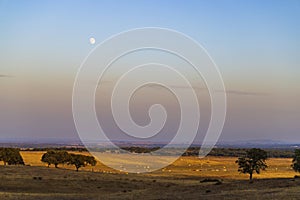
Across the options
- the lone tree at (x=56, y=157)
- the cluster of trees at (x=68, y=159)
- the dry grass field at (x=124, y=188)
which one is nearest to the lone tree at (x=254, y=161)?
the dry grass field at (x=124, y=188)

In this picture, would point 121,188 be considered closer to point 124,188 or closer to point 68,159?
point 124,188

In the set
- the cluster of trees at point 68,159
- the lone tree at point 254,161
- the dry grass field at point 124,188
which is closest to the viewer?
the dry grass field at point 124,188

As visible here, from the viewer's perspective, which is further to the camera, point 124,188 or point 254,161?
point 254,161

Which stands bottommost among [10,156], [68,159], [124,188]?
[124,188]

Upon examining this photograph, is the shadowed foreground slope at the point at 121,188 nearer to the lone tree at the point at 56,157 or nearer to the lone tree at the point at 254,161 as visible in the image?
the lone tree at the point at 254,161

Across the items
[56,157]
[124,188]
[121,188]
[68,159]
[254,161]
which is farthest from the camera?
[56,157]

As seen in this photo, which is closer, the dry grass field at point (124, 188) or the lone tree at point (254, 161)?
the dry grass field at point (124, 188)

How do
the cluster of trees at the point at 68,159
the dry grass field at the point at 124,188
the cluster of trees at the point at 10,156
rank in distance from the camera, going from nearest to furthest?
1. the dry grass field at the point at 124,188
2. the cluster of trees at the point at 10,156
3. the cluster of trees at the point at 68,159

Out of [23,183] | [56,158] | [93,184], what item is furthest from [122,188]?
[56,158]

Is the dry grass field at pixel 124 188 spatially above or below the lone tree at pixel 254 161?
below

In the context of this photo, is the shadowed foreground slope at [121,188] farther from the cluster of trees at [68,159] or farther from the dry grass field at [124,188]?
the cluster of trees at [68,159]

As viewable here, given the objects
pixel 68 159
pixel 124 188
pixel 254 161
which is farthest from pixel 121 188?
pixel 68 159

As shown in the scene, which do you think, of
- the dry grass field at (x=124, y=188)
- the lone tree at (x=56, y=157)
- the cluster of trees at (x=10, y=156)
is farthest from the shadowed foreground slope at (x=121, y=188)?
the lone tree at (x=56, y=157)

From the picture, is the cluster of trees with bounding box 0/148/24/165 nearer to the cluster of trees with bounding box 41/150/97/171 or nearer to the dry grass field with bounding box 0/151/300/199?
the cluster of trees with bounding box 41/150/97/171
